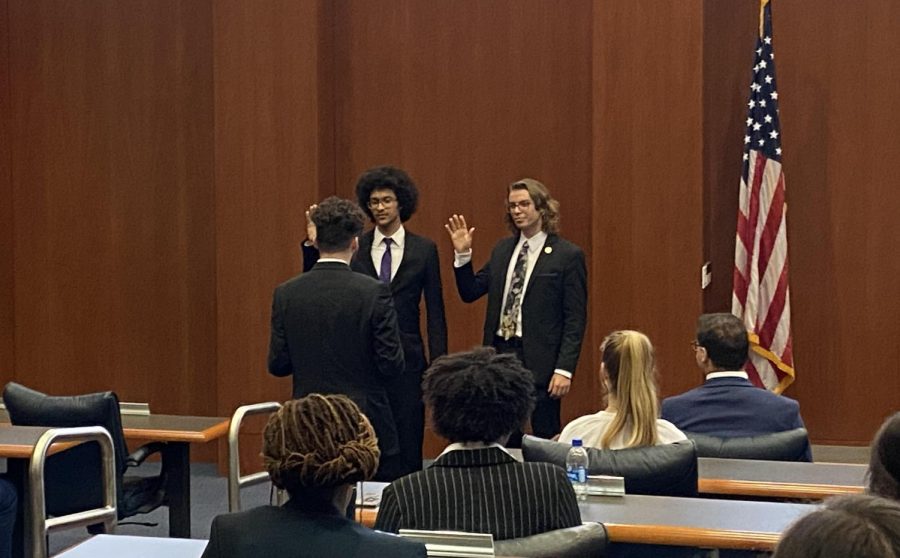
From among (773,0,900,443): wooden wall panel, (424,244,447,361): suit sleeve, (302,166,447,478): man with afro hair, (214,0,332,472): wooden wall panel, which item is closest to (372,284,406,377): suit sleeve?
(302,166,447,478): man with afro hair

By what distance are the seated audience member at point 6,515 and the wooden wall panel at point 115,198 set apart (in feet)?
12.1

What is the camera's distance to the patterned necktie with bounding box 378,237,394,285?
18.4 feet

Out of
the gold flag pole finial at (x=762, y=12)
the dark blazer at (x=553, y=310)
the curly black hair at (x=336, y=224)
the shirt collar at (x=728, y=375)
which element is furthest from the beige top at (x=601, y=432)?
the gold flag pole finial at (x=762, y=12)

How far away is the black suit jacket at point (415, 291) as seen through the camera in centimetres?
556

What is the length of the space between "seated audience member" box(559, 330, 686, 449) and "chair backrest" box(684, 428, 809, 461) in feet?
1.10

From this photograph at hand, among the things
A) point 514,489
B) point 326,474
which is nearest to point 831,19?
point 514,489

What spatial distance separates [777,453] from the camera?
4012 millimetres

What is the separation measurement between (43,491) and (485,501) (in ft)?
5.60

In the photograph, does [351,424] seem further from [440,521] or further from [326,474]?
[440,521]

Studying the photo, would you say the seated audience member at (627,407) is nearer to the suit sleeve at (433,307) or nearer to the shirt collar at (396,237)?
the suit sleeve at (433,307)

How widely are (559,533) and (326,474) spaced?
0.65 m

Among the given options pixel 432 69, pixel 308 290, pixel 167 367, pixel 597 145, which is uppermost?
pixel 432 69

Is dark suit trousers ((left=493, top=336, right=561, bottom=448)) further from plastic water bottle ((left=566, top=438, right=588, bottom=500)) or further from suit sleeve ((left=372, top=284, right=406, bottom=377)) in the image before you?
plastic water bottle ((left=566, top=438, right=588, bottom=500))

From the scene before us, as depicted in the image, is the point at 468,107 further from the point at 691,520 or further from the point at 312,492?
the point at 312,492
